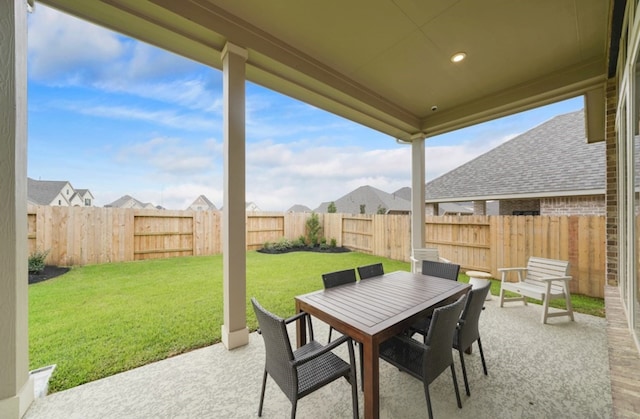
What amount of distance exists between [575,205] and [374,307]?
8.27m

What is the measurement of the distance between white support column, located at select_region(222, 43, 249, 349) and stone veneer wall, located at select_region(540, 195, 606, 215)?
29.1 feet

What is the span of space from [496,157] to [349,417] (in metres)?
10.9

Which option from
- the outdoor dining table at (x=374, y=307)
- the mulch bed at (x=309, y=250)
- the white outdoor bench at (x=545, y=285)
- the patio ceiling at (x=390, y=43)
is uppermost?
the patio ceiling at (x=390, y=43)

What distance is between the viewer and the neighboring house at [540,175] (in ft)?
20.9

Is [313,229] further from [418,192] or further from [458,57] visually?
[458,57]

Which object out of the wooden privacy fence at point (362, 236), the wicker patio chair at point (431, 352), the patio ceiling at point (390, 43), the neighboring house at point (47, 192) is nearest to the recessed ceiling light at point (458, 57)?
the patio ceiling at point (390, 43)

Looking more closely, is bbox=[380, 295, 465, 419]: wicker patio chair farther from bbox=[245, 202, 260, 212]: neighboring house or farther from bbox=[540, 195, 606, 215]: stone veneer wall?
bbox=[245, 202, 260, 212]: neighboring house

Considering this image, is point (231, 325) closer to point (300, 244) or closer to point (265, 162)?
point (300, 244)

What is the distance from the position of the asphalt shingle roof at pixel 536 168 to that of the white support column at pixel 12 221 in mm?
9347

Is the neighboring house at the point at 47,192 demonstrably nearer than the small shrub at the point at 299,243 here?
Yes

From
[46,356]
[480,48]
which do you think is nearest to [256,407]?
[46,356]

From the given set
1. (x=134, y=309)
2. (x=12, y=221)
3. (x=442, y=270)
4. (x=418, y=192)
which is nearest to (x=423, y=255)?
(x=418, y=192)

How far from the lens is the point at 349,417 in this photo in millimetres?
1733

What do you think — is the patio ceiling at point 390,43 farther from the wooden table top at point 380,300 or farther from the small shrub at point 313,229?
the small shrub at point 313,229
